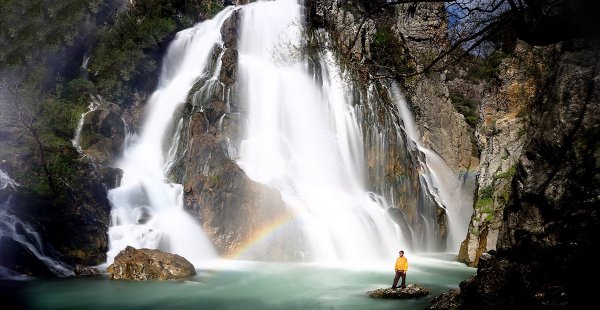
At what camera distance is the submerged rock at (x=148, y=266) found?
14562 millimetres

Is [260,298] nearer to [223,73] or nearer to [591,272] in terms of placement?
[591,272]

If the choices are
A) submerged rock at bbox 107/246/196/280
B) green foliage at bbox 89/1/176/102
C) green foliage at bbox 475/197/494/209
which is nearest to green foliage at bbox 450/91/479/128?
green foliage at bbox 475/197/494/209

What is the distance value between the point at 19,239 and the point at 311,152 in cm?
1548

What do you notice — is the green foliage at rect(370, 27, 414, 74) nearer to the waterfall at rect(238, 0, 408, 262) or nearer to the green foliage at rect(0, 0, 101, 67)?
the waterfall at rect(238, 0, 408, 262)

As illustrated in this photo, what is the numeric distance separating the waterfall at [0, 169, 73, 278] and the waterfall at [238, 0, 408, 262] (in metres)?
9.25

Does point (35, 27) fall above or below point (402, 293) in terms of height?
above

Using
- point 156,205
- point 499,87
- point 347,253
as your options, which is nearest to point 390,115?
point 499,87

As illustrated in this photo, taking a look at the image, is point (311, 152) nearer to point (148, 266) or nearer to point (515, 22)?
point (148, 266)

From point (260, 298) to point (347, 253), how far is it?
23.0 ft

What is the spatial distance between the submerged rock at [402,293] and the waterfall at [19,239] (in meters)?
10.2

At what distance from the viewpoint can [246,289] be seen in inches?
558

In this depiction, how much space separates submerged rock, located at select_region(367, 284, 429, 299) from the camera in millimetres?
12344

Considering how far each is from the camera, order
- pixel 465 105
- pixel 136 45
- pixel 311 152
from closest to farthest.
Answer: pixel 311 152
pixel 136 45
pixel 465 105

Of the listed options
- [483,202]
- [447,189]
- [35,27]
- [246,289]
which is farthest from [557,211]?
[35,27]
